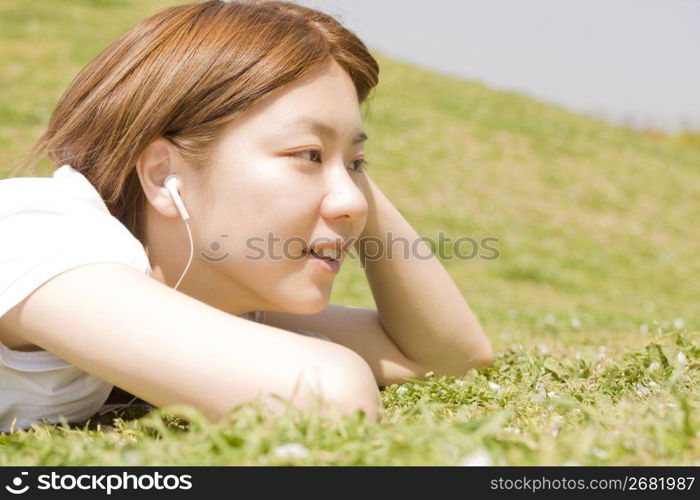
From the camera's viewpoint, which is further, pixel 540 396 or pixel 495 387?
pixel 495 387

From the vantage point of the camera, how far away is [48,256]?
2553 millimetres

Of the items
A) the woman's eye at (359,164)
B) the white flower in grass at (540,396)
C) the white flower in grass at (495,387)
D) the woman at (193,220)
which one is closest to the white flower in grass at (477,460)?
the woman at (193,220)

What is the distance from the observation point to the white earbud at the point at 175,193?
3.07 metres

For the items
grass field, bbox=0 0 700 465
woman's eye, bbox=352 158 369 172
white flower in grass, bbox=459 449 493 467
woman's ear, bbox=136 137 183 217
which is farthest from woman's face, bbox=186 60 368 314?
white flower in grass, bbox=459 449 493 467

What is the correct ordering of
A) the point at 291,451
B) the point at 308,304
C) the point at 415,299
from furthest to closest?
the point at 415,299 → the point at 308,304 → the point at 291,451

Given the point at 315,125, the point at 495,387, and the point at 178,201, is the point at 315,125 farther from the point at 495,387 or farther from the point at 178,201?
the point at 495,387

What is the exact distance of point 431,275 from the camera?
4039mm

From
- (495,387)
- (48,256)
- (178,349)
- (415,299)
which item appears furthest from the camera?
(415,299)

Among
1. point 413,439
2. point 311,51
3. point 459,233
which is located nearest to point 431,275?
point 311,51

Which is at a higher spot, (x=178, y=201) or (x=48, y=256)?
(x=178, y=201)

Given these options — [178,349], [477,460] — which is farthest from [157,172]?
[477,460]

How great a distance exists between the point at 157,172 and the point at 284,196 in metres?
0.65

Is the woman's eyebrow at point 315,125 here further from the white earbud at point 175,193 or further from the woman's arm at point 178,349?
the woman's arm at point 178,349

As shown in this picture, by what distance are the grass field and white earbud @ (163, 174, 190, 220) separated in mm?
807
